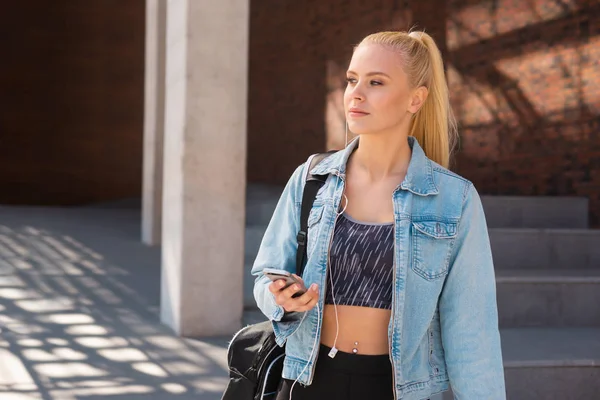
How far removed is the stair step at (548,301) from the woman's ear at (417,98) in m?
3.60

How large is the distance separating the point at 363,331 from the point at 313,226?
1.11 feet

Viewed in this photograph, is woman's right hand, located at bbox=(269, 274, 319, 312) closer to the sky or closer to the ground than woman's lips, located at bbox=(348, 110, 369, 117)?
closer to the ground

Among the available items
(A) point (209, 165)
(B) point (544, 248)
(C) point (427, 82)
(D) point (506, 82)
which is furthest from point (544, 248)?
(C) point (427, 82)

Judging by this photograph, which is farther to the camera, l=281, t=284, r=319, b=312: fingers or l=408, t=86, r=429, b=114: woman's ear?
l=408, t=86, r=429, b=114: woman's ear

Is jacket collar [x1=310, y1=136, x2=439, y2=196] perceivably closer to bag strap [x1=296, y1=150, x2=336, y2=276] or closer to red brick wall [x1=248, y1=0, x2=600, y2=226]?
bag strap [x1=296, y1=150, x2=336, y2=276]

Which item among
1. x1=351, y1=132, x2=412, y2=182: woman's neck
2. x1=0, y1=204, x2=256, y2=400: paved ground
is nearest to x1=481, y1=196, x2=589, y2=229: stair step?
x1=0, y1=204, x2=256, y2=400: paved ground

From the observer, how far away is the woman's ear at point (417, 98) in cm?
223

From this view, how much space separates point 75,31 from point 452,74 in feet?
36.3

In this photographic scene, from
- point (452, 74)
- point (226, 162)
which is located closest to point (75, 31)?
point (452, 74)

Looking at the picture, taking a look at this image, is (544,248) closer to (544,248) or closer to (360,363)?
(544,248)

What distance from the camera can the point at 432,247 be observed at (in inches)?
81.9

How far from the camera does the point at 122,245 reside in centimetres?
1002

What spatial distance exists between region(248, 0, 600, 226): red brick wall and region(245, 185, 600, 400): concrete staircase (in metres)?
0.71

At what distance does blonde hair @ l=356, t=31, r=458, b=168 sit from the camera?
2172mm
